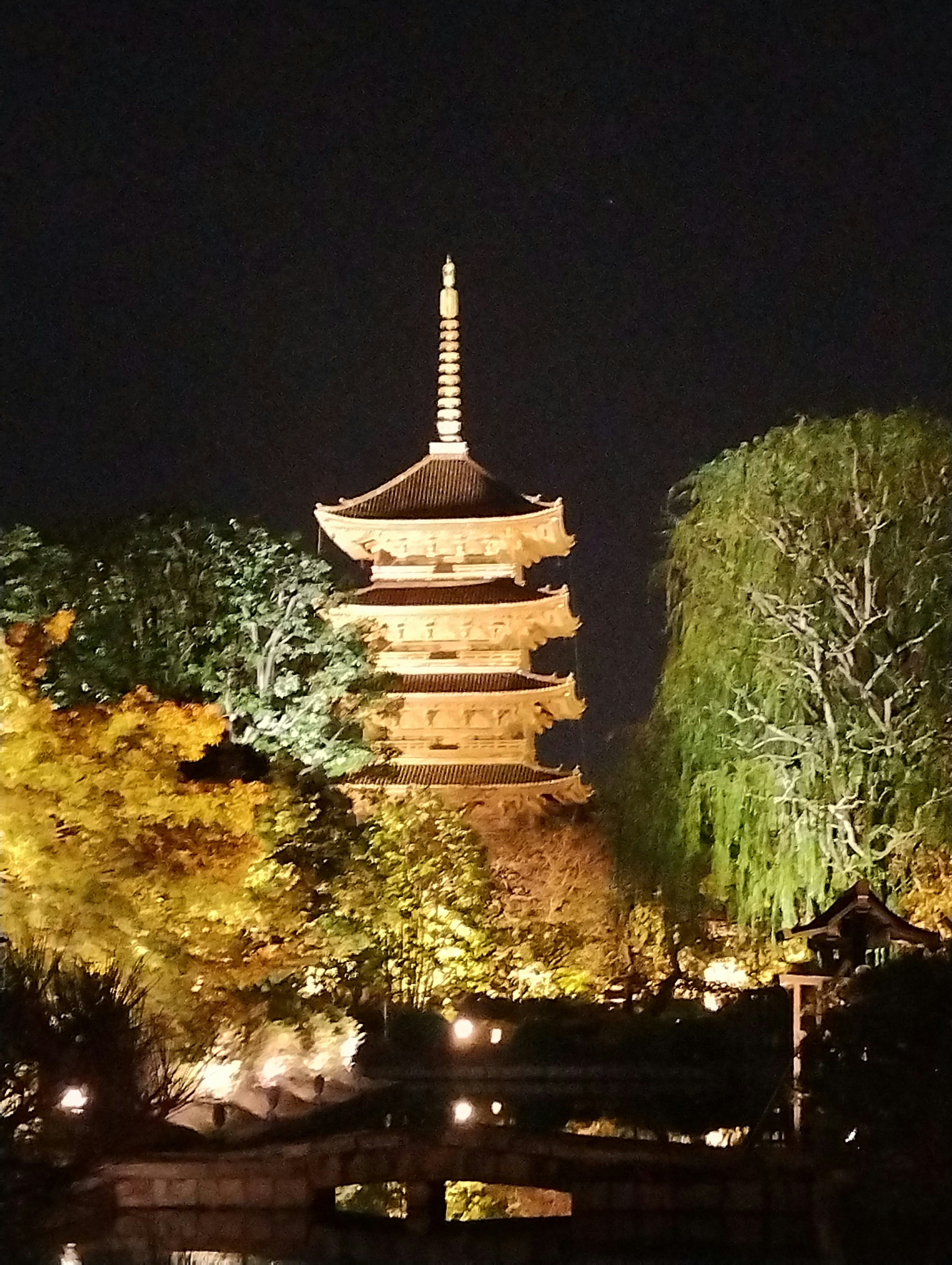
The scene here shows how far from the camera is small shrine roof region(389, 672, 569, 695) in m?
16.3

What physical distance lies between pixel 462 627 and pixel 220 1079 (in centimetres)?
703

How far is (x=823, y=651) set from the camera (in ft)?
36.5

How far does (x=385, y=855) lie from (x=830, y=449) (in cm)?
521

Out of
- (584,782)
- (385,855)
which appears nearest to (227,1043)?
(385,855)

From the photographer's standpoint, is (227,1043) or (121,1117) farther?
(227,1043)

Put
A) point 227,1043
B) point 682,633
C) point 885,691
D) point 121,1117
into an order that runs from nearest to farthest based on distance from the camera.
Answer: point 121,1117 < point 227,1043 < point 885,691 < point 682,633

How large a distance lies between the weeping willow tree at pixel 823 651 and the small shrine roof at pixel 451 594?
4926 mm

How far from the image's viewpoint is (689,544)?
11.7 metres

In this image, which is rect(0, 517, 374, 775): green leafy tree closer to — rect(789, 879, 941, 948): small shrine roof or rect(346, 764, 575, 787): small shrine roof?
rect(346, 764, 575, 787): small shrine roof

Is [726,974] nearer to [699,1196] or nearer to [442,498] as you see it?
[699,1196]

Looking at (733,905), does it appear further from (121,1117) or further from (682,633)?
(121,1117)

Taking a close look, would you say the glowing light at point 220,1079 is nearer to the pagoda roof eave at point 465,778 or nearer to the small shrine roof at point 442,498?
the pagoda roof eave at point 465,778

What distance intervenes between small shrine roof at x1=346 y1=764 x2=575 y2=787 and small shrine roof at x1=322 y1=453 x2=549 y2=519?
270 cm

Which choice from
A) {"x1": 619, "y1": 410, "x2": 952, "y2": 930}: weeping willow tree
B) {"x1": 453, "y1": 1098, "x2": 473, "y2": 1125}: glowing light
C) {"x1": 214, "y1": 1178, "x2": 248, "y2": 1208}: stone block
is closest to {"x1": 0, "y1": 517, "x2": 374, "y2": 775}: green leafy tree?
{"x1": 453, "y1": 1098, "x2": 473, "y2": 1125}: glowing light
